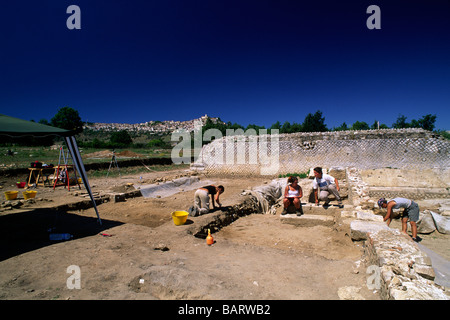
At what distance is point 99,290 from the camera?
8.65 feet

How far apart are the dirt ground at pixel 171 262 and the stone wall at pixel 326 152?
9.50 meters

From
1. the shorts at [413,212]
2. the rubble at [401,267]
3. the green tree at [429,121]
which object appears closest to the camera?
the rubble at [401,267]

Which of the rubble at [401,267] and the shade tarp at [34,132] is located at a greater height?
the shade tarp at [34,132]

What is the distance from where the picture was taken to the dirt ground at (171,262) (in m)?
2.65

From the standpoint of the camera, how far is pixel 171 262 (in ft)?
11.3

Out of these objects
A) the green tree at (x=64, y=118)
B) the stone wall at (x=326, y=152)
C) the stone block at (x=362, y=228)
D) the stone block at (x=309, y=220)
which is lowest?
the stone block at (x=309, y=220)

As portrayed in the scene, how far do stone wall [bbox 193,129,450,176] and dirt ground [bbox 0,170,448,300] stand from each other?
374 inches

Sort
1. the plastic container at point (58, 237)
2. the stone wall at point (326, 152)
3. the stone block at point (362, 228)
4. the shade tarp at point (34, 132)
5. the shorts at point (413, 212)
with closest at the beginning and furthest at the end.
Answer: the stone block at point (362, 228) < the plastic container at point (58, 237) < the shade tarp at point (34, 132) < the shorts at point (413, 212) < the stone wall at point (326, 152)

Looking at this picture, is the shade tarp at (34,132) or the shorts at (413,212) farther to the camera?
the shorts at (413,212)

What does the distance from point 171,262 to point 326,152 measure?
42.7ft
